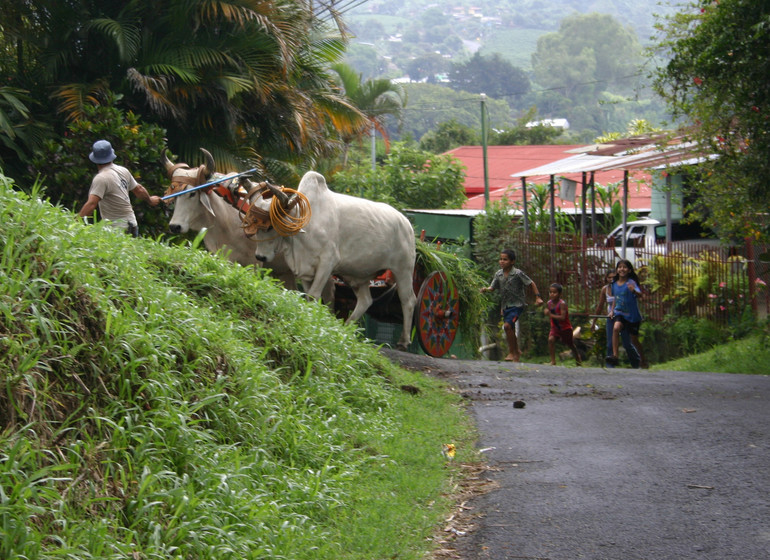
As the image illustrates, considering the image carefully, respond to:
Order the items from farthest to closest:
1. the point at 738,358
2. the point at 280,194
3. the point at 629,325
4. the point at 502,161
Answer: the point at 502,161, the point at 629,325, the point at 738,358, the point at 280,194

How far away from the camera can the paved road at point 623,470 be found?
5.00m

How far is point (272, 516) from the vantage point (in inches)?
191

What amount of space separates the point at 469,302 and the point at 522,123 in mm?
43010

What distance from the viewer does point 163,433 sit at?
16.2ft

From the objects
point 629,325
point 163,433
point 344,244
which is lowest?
point 629,325

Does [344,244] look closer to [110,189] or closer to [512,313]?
[110,189]

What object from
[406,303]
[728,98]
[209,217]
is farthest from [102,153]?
[728,98]

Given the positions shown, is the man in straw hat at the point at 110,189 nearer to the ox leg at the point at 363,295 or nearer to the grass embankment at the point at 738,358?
the ox leg at the point at 363,295

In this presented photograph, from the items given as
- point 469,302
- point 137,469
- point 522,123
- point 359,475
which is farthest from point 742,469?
point 522,123

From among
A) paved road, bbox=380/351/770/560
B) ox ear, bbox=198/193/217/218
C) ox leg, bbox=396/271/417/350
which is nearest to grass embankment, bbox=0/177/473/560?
paved road, bbox=380/351/770/560

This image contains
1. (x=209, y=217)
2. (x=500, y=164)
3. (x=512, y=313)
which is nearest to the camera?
(x=209, y=217)

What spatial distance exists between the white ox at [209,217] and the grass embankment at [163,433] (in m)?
3.01

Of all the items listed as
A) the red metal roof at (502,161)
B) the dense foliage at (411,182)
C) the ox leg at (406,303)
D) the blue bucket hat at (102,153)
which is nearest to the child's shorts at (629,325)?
the ox leg at (406,303)

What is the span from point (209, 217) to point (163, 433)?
6.02 m
